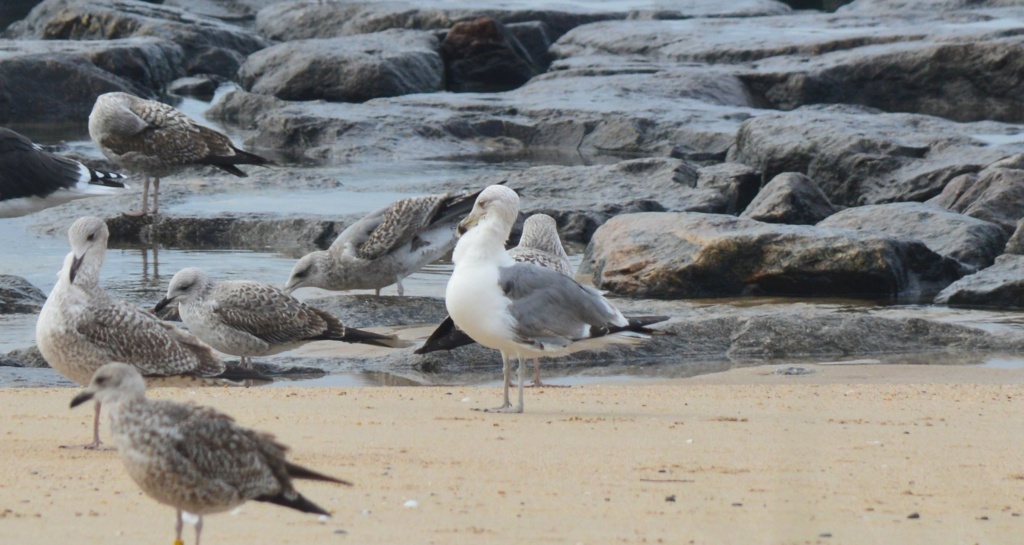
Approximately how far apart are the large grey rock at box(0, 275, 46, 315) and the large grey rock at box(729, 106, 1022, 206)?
27.7 feet

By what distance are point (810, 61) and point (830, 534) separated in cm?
1911

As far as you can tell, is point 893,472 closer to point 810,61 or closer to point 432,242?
point 432,242

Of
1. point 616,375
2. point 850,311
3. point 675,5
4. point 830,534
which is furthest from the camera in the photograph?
point 675,5

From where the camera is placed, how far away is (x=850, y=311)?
10.3 m

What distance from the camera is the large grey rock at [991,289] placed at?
10.3 m

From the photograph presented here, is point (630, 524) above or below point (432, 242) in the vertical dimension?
above

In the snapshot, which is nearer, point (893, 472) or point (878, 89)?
point (893, 472)

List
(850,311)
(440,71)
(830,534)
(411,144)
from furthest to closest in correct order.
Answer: (440,71) → (411,144) → (850,311) → (830,534)

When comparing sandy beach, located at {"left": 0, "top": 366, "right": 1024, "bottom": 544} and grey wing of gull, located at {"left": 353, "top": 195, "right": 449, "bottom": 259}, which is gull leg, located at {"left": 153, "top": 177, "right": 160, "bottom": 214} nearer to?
grey wing of gull, located at {"left": 353, "top": 195, "right": 449, "bottom": 259}

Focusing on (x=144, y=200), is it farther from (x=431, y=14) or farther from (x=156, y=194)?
(x=431, y=14)

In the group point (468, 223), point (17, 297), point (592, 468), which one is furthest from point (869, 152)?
point (592, 468)

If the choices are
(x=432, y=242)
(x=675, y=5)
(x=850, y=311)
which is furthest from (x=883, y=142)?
(x=675, y=5)

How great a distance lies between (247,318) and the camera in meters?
8.31

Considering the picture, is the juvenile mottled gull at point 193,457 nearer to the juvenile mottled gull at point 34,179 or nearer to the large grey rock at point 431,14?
the juvenile mottled gull at point 34,179
